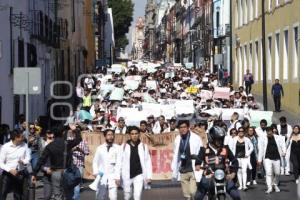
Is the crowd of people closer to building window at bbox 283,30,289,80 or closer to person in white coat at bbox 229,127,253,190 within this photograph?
person in white coat at bbox 229,127,253,190

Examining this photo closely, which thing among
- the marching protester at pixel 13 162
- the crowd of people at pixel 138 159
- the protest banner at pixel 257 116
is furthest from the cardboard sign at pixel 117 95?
the marching protester at pixel 13 162

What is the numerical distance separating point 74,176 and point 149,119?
447 inches

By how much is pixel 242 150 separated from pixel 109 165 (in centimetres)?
591

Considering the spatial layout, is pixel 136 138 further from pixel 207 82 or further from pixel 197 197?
pixel 207 82

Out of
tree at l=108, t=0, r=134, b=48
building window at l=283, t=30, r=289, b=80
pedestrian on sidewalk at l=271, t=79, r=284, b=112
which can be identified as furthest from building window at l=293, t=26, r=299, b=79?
tree at l=108, t=0, r=134, b=48

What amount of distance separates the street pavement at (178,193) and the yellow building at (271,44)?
1403cm

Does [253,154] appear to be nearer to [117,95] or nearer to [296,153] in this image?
[296,153]

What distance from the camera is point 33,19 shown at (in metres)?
33.8

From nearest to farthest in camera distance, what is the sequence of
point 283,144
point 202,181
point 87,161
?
point 202,181 < point 283,144 < point 87,161

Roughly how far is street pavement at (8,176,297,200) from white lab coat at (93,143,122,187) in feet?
13.3

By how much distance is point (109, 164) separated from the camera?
15.3 meters

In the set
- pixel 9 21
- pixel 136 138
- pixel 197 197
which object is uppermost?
pixel 9 21

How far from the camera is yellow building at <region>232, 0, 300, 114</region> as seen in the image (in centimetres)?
3662

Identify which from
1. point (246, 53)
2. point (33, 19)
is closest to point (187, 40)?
point (246, 53)
